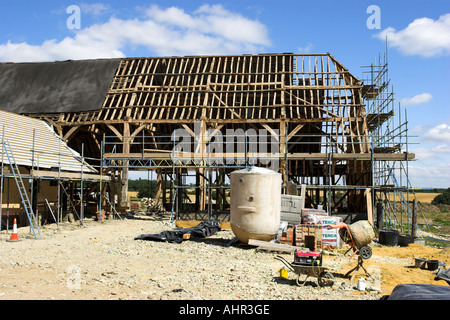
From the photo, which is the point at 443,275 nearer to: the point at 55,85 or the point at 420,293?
the point at 420,293

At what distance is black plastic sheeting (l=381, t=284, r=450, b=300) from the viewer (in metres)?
5.19

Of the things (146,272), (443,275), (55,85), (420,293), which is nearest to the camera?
(420,293)

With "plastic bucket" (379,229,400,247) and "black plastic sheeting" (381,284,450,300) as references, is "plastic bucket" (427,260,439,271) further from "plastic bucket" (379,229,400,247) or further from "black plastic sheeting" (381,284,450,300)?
"black plastic sheeting" (381,284,450,300)

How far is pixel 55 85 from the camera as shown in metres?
27.7

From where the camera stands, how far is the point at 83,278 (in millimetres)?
8531

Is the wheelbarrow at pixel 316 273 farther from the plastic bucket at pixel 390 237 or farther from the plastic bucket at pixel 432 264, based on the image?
the plastic bucket at pixel 390 237

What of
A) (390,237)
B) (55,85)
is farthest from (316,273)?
(55,85)

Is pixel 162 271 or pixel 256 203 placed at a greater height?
pixel 256 203

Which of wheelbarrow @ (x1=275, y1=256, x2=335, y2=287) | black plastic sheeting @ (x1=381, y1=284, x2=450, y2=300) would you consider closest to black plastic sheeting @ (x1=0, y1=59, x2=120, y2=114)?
wheelbarrow @ (x1=275, y1=256, x2=335, y2=287)

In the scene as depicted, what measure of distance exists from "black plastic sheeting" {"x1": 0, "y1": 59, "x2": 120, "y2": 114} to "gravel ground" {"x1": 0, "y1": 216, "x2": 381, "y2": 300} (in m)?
13.1

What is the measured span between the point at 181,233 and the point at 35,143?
34.2ft
